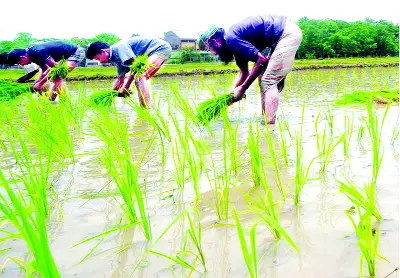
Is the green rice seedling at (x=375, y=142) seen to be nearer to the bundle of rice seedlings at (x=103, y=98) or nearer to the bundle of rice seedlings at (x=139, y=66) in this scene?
the bundle of rice seedlings at (x=103, y=98)

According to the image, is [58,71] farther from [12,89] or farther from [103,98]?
[103,98]

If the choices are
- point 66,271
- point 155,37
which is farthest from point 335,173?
point 155,37

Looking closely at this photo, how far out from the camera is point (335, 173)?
1.93 meters

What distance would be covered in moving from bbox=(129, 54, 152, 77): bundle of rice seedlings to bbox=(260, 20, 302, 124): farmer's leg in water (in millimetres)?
2170

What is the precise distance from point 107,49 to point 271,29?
298cm

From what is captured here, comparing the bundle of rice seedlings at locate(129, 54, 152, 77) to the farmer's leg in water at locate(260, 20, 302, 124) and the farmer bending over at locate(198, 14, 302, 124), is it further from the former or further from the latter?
the farmer's leg in water at locate(260, 20, 302, 124)

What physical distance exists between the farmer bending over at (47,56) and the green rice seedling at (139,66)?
2027mm

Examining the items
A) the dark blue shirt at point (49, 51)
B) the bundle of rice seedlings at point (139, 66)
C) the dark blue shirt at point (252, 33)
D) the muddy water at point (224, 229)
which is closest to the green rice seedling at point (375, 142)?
the muddy water at point (224, 229)

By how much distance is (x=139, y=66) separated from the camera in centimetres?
559

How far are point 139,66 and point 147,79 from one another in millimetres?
238

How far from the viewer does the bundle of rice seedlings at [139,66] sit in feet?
18.0

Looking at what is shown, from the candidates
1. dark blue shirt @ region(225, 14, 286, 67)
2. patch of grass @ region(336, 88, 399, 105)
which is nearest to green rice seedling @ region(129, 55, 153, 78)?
dark blue shirt @ region(225, 14, 286, 67)

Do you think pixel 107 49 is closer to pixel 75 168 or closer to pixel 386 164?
pixel 75 168

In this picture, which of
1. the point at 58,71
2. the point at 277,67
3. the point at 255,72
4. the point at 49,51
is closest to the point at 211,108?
the point at 255,72
